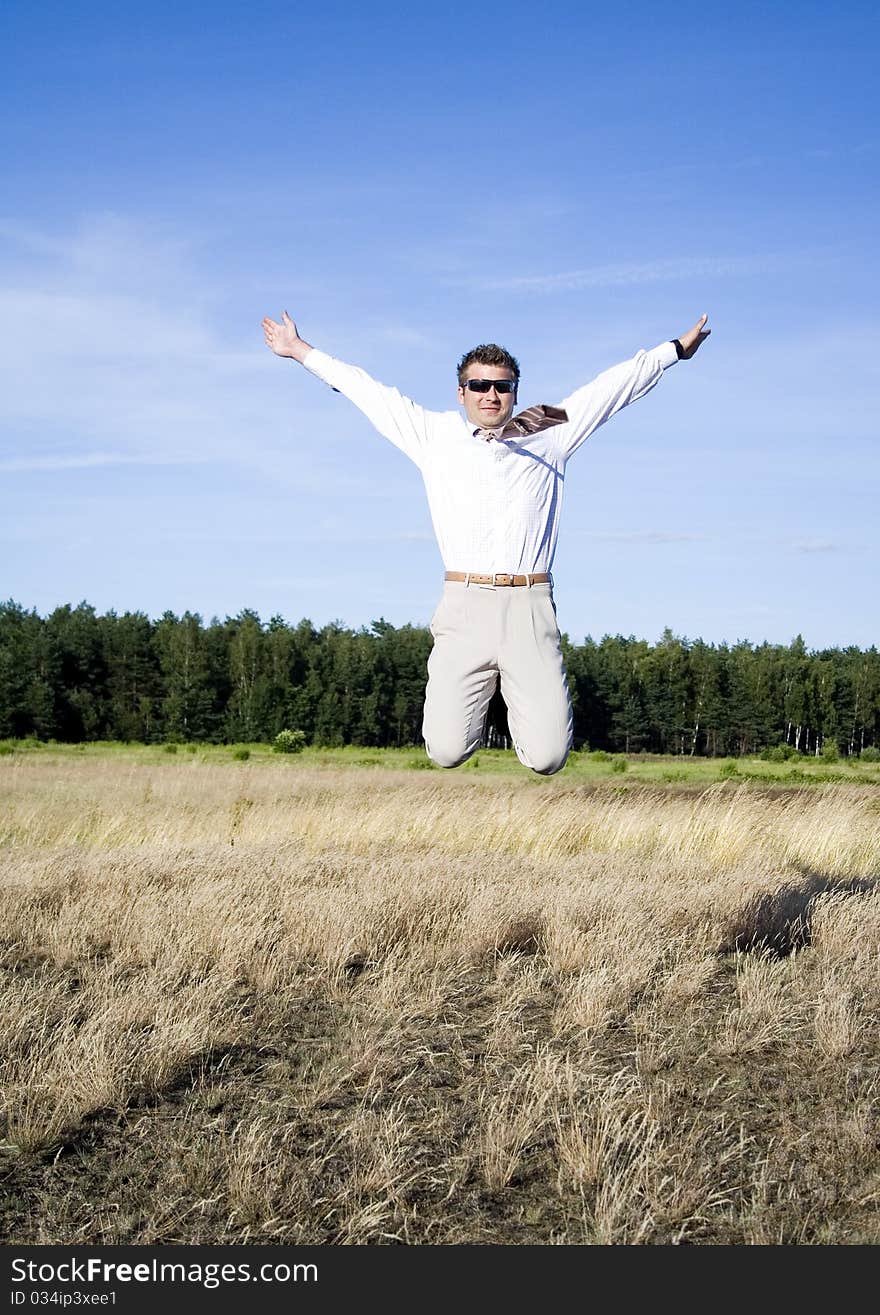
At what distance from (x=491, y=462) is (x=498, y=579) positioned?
54cm

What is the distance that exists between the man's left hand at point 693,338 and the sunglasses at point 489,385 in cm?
101

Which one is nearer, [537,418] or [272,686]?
[537,418]

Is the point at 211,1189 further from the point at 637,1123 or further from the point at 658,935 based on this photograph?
the point at 658,935

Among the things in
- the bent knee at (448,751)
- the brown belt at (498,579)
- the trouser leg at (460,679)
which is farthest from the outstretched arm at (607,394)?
the bent knee at (448,751)

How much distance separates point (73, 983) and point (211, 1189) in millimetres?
3638

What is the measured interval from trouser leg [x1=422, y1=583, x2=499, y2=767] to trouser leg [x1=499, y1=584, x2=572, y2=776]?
0.31 ft

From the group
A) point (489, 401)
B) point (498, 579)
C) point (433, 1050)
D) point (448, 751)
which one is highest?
point (489, 401)

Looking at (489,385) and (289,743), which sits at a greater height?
(489,385)

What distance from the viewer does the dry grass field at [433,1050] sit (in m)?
5.45

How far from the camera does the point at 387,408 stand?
202 inches

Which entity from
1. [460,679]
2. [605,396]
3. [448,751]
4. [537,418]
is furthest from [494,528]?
[448,751]

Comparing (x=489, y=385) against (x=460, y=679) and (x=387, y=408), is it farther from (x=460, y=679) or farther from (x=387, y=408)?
(x=460, y=679)

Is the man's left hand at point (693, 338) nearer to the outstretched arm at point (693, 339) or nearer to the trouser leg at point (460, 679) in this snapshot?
the outstretched arm at point (693, 339)

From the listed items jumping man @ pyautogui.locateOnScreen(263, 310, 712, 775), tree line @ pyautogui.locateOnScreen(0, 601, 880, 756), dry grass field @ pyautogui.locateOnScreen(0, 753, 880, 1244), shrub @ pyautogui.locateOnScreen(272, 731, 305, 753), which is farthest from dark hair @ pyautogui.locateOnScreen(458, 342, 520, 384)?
tree line @ pyautogui.locateOnScreen(0, 601, 880, 756)
